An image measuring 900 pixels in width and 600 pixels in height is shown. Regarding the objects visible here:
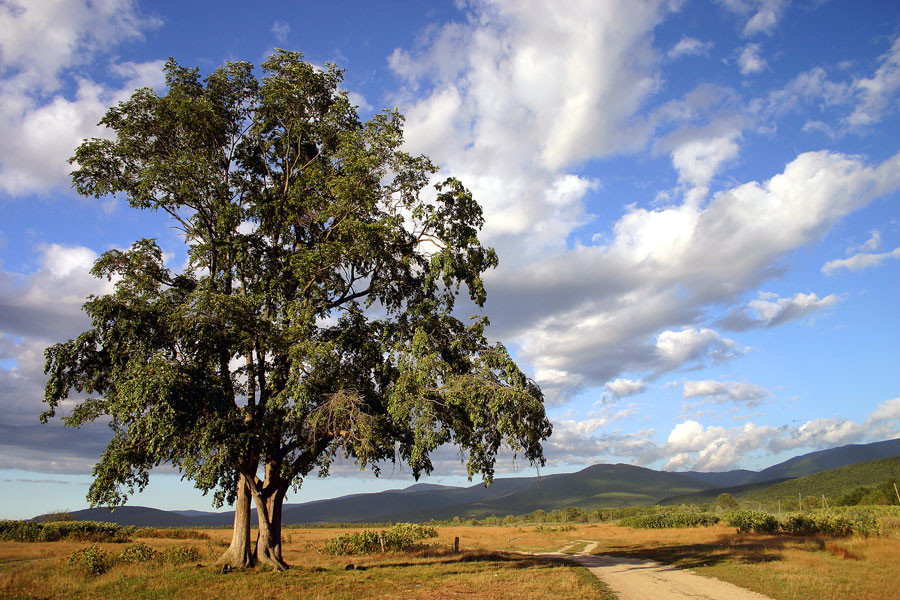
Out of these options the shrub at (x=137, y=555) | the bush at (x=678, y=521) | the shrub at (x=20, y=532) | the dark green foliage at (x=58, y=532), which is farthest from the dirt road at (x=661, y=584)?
the bush at (x=678, y=521)

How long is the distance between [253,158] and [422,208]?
9323 mm

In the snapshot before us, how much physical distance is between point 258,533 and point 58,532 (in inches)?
1233

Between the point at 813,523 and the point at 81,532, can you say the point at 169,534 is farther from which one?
the point at 813,523

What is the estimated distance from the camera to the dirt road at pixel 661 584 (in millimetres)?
17281

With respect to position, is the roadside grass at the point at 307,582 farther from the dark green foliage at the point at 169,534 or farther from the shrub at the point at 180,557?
the dark green foliage at the point at 169,534

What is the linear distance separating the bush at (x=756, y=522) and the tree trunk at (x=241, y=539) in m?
42.4

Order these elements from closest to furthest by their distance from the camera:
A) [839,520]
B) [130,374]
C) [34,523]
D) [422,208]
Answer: [130,374], [422,208], [839,520], [34,523]

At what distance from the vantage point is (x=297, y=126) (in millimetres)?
23500

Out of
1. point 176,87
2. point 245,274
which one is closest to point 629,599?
point 245,274

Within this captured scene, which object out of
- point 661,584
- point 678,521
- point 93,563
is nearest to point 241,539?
point 93,563

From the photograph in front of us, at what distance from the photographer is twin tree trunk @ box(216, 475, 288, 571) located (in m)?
21.3

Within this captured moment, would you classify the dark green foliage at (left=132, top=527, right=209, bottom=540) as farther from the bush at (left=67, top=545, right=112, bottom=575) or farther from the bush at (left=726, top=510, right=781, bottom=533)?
the bush at (left=726, top=510, right=781, bottom=533)

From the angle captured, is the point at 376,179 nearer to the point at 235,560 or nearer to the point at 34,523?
the point at 235,560

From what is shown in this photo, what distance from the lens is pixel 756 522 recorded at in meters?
45.2
